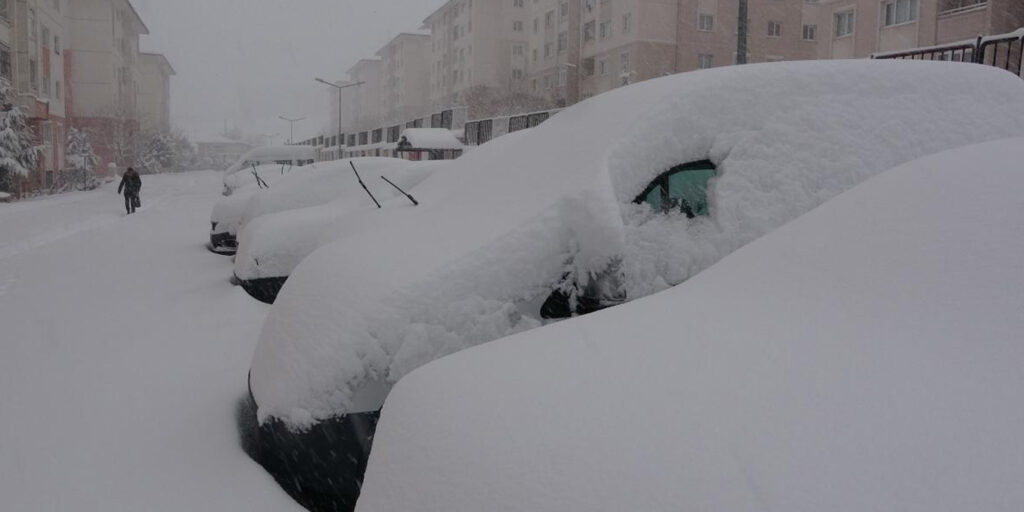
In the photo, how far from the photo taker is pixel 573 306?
360 cm

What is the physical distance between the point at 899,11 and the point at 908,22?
Answer: 0.68 meters

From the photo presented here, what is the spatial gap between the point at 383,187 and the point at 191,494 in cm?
510

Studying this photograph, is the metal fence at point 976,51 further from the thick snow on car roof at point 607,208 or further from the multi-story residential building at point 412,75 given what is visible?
the multi-story residential building at point 412,75

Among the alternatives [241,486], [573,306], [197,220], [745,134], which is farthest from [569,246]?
[197,220]

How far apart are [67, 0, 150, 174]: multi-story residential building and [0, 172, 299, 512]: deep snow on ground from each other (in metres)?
50.0

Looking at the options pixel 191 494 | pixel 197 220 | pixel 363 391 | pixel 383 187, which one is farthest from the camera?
pixel 197 220

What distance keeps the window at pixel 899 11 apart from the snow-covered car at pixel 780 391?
79.5 ft

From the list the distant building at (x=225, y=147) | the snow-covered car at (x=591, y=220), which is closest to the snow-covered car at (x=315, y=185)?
the snow-covered car at (x=591, y=220)

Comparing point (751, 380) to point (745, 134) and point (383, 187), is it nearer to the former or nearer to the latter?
point (745, 134)

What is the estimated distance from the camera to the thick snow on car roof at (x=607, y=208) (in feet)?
11.3

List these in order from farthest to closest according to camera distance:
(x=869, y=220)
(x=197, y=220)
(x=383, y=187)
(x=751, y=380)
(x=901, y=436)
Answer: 1. (x=197, y=220)
2. (x=383, y=187)
3. (x=869, y=220)
4. (x=751, y=380)
5. (x=901, y=436)

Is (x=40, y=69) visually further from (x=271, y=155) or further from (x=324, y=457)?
(x=324, y=457)

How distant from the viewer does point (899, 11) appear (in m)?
24.0

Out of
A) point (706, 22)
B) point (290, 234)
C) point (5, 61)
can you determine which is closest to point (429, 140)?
point (290, 234)
